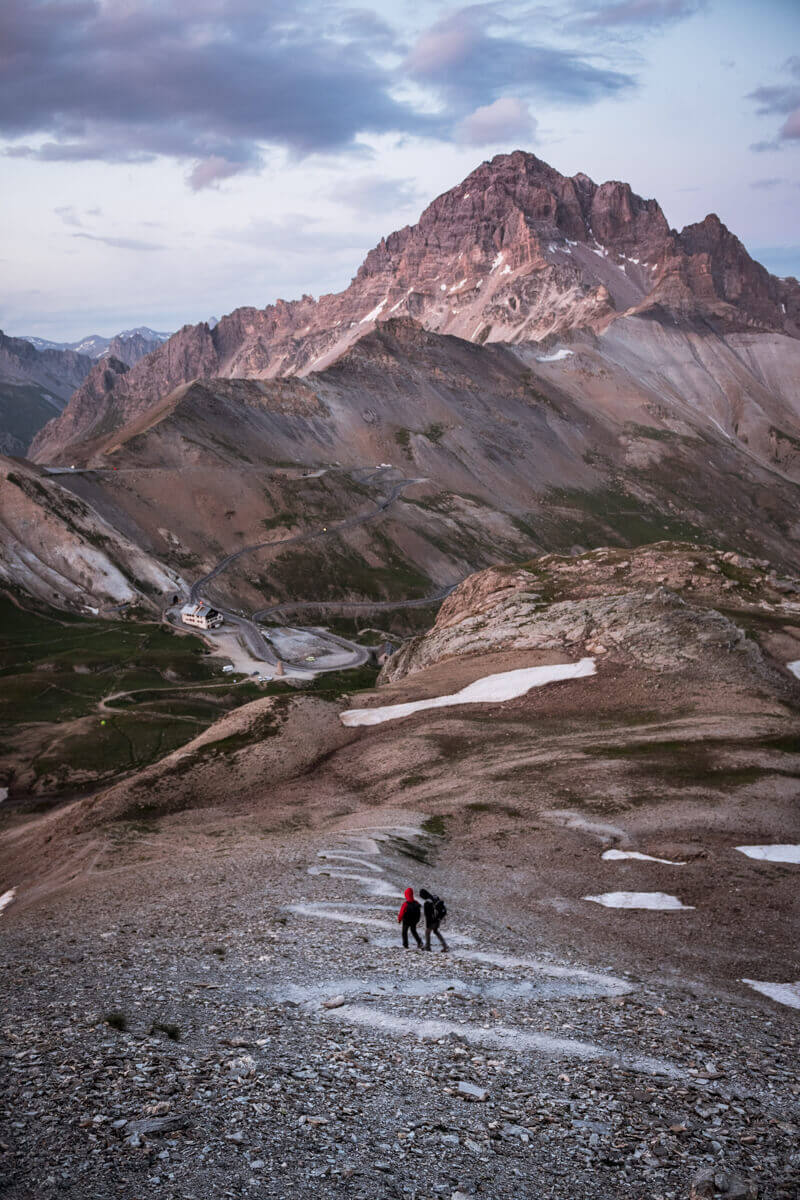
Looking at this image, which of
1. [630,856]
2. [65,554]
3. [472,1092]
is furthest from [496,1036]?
[65,554]

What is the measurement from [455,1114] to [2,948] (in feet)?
66.3

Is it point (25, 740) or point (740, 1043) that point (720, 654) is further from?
point (25, 740)

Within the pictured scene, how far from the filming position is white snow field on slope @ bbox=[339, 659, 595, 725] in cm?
7350

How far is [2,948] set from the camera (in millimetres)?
29125

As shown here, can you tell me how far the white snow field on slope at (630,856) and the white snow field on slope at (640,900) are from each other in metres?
4.04

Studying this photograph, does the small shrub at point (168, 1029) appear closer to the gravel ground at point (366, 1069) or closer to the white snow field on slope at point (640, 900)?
the gravel ground at point (366, 1069)

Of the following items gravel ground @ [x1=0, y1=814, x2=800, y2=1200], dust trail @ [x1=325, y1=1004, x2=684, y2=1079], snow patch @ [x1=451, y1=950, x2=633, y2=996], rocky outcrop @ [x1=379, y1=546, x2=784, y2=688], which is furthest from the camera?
rocky outcrop @ [x1=379, y1=546, x2=784, y2=688]

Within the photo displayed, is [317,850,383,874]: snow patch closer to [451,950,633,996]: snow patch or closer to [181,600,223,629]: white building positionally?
[451,950,633,996]: snow patch

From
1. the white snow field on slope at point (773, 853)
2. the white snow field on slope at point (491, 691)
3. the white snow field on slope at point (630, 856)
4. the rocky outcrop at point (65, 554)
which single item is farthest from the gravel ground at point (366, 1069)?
the rocky outcrop at point (65, 554)

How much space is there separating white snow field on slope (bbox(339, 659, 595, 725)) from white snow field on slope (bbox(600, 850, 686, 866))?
31.3 meters

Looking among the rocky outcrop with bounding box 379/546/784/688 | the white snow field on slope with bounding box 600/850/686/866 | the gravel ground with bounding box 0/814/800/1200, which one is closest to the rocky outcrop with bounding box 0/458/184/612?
the rocky outcrop with bounding box 379/546/784/688

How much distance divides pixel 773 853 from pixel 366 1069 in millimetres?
30403

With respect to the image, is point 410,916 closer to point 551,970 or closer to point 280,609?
point 551,970

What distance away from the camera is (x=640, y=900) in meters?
35.9
